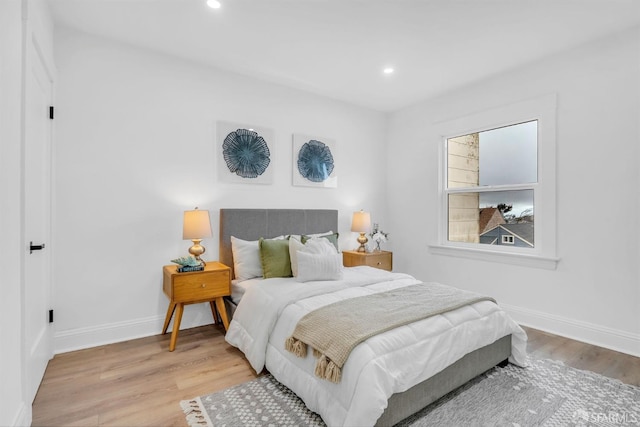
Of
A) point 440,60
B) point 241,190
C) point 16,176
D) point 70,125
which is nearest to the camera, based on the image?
point 16,176

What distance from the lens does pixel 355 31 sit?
2.72 meters

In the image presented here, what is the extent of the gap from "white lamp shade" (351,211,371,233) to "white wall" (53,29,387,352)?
1.15 m

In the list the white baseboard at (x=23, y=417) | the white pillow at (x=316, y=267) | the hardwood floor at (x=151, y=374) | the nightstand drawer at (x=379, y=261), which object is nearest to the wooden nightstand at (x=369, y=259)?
the nightstand drawer at (x=379, y=261)

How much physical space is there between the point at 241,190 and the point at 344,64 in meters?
1.67

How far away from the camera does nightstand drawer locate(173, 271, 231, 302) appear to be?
274 centimetres

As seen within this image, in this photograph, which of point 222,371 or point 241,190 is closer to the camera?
point 222,371

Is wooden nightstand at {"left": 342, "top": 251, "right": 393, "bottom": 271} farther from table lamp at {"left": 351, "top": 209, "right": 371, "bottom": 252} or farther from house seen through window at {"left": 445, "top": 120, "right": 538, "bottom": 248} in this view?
house seen through window at {"left": 445, "top": 120, "right": 538, "bottom": 248}

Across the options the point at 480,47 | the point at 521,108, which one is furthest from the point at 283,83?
the point at 521,108

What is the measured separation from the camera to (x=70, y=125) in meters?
2.72

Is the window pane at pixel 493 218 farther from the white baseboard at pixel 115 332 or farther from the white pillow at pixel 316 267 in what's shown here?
the white baseboard at pixel 115 332

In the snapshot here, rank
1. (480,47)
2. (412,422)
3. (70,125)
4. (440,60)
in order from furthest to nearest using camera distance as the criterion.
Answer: (440,60)
(480,47)
(70,125)
(412,422)

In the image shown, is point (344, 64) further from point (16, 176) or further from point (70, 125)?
point (16, 176)

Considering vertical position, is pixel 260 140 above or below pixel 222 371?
above

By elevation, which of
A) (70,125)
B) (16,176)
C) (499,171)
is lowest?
(16,176)
